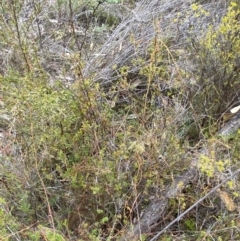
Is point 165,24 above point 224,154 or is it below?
above

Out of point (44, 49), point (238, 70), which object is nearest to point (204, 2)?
point (238, 70)

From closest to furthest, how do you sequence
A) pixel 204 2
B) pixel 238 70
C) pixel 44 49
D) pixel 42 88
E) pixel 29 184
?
pixel 29 184, pixel 42 88, pixel 238 70, pixel 44 49, pixel 204 2

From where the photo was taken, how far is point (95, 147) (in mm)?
2057

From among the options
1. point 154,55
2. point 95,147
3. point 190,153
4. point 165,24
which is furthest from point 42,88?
point 165,24

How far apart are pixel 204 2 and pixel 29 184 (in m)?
2.06

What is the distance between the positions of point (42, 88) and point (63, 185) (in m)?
0.52

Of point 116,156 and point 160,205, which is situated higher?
point 116,156

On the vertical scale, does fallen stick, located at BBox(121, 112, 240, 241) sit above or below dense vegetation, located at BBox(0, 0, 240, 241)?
below

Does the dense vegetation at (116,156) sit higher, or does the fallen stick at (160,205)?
the dense vegetation at (116,156)

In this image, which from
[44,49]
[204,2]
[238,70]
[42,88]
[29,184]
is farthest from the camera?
[204,2]

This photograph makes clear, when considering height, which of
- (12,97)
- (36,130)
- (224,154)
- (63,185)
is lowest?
(224,154)

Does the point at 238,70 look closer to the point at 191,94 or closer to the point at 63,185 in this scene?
the point at 191,94

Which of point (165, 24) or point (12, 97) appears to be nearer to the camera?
point (12, 97)

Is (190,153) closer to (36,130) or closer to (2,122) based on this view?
(36,130)
